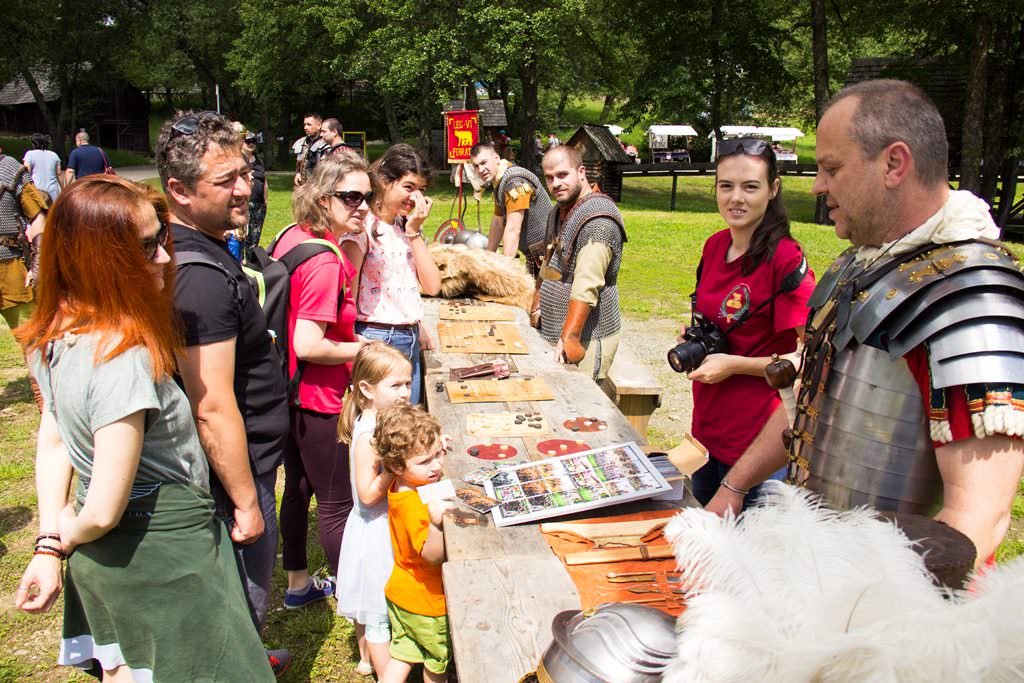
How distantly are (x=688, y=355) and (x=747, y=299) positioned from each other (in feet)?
0.92

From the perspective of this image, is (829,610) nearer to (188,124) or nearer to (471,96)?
(188,124)

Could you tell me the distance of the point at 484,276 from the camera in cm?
586

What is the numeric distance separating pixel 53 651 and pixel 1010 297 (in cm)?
362

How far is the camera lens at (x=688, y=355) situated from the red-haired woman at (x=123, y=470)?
1570 millimetres

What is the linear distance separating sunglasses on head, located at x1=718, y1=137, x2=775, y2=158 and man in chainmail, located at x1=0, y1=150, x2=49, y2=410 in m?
4.44

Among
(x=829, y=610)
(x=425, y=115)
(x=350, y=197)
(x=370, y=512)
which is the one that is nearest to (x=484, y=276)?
(x=350, y=197)

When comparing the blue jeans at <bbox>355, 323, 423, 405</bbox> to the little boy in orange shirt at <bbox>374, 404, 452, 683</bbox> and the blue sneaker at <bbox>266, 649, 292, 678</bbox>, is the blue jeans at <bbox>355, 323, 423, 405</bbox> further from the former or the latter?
the blue sneaker at <bbox>266, 649, 292, 678</bbox>

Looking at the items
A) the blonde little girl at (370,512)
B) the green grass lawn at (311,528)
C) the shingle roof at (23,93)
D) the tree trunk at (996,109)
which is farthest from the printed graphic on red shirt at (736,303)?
the shingle roof at (23,93)

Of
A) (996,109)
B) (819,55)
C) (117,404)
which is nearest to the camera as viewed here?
(117,404)

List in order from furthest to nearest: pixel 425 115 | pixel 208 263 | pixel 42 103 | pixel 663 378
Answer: pixel 42 103, pixel 425 115, pixel 663 378, pixel 208 263

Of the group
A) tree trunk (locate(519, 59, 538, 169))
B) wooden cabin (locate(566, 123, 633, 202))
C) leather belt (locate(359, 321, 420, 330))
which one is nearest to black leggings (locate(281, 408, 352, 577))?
leather belt (locate(359, 321, 420, 330))

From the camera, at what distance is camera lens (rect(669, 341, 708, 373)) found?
109 inches

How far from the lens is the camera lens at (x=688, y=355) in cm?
276

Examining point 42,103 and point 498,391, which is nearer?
point 498,391
